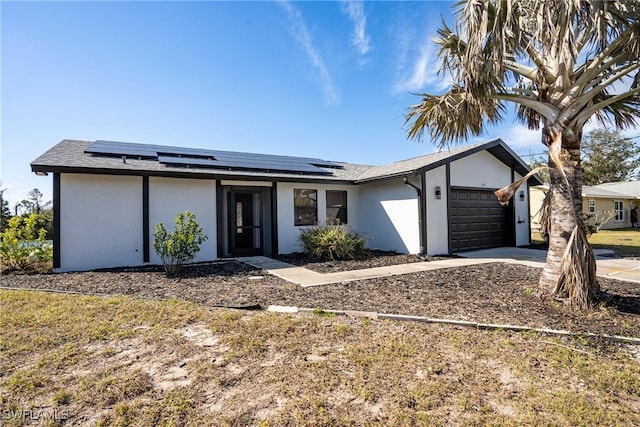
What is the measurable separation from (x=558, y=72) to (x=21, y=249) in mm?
12057

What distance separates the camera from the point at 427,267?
8.55 meters

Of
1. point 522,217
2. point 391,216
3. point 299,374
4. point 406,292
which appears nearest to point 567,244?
point 406,292

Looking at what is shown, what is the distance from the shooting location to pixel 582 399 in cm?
252

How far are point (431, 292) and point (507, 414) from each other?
11.9 feet

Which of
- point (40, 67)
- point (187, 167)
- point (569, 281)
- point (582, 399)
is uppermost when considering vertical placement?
point (40, 67)

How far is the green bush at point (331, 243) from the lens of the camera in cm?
988

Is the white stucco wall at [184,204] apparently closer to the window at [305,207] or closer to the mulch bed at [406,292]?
the mulch bed at [406,292]

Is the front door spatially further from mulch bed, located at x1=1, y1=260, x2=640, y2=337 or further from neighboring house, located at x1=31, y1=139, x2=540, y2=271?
mulch bed, located at x1=1, y1=260, x2=640, y2=337

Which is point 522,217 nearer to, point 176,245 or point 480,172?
point 480,172

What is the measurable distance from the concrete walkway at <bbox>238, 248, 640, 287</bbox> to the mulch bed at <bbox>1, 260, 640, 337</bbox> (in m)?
0.43

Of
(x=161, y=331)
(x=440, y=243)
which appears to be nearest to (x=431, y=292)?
(x=161, y=331)

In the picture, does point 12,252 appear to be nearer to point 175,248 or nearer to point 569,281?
point 175,248

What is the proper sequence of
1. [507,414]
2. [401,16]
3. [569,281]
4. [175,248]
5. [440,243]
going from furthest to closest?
1. [440,243]
2. [401,16]
3. [175,248]
4. [569,281]
5. [507,414]

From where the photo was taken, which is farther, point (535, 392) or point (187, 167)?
point (187, 167)
